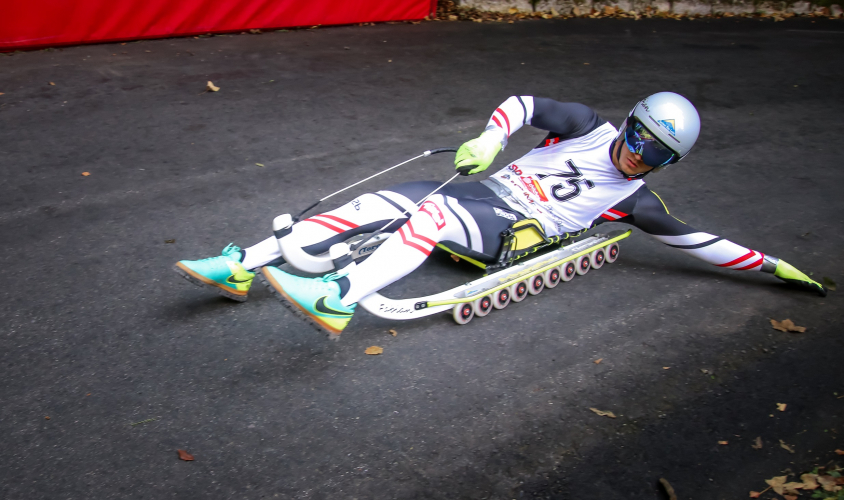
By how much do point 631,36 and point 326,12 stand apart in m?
4.98

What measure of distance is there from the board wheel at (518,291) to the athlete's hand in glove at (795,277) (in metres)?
1.71

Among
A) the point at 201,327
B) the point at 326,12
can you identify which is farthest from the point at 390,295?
the point at 326,12

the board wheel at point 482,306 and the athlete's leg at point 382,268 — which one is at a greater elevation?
the athlete's leg at point 382,268

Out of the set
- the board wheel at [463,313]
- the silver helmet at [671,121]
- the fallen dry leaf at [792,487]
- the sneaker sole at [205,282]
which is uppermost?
the silver helmet at [671,121]

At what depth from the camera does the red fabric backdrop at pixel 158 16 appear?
760cm

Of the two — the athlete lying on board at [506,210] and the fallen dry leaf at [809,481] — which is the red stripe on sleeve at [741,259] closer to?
the athlete lying on board at [506,210]

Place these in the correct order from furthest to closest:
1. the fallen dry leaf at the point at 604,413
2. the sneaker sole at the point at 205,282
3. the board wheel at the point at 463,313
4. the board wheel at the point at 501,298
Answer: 1. the board wheel at the point at 501,298
2. the board wheel at the point at 463,313
3. the sneaker sole at the point at 205,282
4. the fallen dry leaf at the point at 604,413

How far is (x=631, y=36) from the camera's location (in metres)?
11.1

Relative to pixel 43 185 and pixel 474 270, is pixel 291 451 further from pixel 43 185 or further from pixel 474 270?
pixel 43 185

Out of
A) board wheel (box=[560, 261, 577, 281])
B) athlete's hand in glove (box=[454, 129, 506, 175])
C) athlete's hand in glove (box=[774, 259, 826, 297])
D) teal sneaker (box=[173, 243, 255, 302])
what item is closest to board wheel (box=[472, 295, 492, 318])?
board wheel (box=[560, 261, 577, 281])

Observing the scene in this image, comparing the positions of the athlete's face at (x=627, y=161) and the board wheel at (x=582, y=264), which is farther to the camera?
the board wheel at (x=582, y=264)

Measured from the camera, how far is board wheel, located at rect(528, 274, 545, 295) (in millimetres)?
4195

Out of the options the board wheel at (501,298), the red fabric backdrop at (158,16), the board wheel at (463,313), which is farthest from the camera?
the red fabric backdrop at (158,16)

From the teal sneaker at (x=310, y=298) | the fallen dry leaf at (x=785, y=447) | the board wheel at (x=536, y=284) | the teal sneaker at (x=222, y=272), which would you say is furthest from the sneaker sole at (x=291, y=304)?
the fallen dry leaf at (x=785, y=447)
